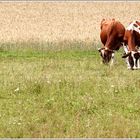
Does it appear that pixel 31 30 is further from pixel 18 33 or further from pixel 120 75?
pixel 120 75

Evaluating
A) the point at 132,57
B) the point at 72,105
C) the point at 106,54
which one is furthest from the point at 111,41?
the point at 72,105

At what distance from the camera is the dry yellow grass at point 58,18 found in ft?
101

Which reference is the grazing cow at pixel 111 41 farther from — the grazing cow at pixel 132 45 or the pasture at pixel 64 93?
the grazing cow at pixel 132 45

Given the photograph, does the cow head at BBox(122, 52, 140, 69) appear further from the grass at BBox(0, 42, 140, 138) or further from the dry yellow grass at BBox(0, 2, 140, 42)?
the dry yellow grass at BBox(0, 2, 140, 42)

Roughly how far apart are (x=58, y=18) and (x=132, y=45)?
19.6 meters

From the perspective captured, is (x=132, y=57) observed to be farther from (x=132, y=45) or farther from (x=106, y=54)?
(x=106, y=54)

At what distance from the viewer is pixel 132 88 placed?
1160cm

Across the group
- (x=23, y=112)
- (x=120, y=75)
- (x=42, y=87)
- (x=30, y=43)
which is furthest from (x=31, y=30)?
(x=23, y=112)

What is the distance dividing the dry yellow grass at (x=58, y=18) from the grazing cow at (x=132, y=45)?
10270 mm

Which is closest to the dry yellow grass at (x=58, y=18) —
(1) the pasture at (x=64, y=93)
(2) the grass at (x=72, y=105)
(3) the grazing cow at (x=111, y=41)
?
(1) the pasture at (x=64, y=93)

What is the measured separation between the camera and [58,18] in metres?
37.2

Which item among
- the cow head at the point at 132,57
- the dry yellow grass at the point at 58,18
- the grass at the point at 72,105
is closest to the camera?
the grass at the point at 72,105

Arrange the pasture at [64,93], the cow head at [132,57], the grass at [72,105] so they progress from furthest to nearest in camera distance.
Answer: the cow head at [132,57] < the pasture at [64,93] < the grass at [72,105]

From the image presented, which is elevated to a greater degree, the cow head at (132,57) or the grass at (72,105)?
the grass at (72,105)
